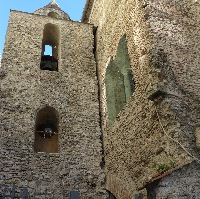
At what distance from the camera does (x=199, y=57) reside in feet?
18.0

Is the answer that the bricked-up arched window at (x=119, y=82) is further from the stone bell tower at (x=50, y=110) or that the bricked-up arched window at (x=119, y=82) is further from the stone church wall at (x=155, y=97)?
the stone bell tower at (x=50, y=110)

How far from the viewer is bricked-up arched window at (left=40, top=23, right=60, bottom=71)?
9523 millimetres

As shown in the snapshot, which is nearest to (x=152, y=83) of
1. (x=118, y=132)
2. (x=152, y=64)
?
(x=152, y=64)

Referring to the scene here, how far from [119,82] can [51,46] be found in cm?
416

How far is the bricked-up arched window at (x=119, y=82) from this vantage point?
7.23 meters

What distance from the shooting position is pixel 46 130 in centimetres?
806

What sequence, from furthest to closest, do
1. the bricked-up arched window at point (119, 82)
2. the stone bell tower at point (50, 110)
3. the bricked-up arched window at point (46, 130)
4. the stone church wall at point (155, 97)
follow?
the bricked-up arched window at point (46, 130)
the bricked-up arched window at point (119, 82)
the stone bell tower at point (50, 110)
the stone church wall at point (155, 97)

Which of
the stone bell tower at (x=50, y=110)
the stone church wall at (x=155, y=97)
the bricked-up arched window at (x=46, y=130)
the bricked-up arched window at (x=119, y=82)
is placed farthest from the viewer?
the bricked-up arched window at (x=46, y=130)

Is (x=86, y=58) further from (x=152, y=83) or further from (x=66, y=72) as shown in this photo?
(x=152, y=83)

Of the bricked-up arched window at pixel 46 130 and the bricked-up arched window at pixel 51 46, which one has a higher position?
the bricked-up arched window at pixel 51 46

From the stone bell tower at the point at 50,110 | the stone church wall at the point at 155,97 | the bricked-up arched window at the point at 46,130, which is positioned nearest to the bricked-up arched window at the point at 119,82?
the stone church wall at the point at 155,97

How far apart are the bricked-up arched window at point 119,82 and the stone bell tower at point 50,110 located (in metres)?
0.75

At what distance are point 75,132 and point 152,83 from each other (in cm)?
353

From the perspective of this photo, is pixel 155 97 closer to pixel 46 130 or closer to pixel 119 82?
pixel 119 82
